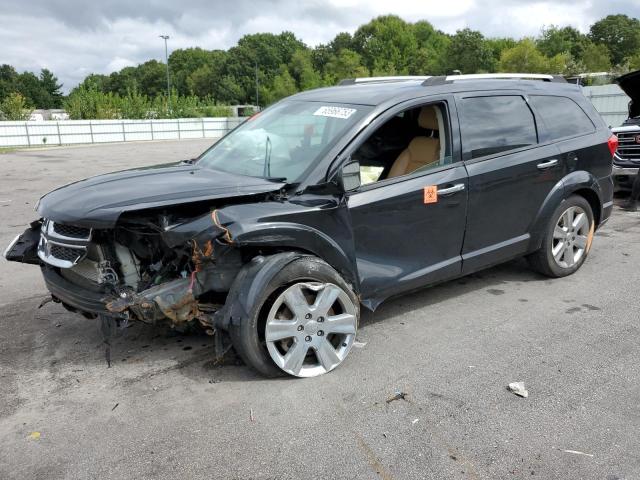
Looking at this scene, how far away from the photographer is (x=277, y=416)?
123 inches

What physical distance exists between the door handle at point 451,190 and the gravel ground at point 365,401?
1.00 meters

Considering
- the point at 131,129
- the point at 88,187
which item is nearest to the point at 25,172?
the point at 88,187

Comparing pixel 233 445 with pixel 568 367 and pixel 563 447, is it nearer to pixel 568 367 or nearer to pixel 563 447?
pixel 563 447

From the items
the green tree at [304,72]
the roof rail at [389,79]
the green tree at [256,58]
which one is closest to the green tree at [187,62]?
the green tree at [256,58]

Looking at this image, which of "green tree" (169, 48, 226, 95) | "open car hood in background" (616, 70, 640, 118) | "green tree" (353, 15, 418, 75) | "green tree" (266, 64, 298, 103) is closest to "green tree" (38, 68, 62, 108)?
"green tree" (169, 48, 226, 95)

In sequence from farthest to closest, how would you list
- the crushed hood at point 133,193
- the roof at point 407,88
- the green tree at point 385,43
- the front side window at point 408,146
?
the green tree at point 385,43 < the front side window at point 408,146 < the roof at point 407,88 < the crushed hood at point 133,193

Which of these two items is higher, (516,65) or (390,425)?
(516,65)

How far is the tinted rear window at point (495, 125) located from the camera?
14.4 feet

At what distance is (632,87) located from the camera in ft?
30.1

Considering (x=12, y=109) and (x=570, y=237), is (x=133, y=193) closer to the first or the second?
(x=570, y=237)

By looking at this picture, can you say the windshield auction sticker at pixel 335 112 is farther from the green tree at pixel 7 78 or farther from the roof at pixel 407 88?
the green tree at pixel 7 78

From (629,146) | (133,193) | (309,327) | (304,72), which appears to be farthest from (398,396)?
(304,72)

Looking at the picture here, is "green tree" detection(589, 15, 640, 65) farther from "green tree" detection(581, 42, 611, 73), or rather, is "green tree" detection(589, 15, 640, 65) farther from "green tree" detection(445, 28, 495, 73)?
"green tree" detection(581, 42, 611, 73)

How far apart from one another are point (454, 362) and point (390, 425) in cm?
90
